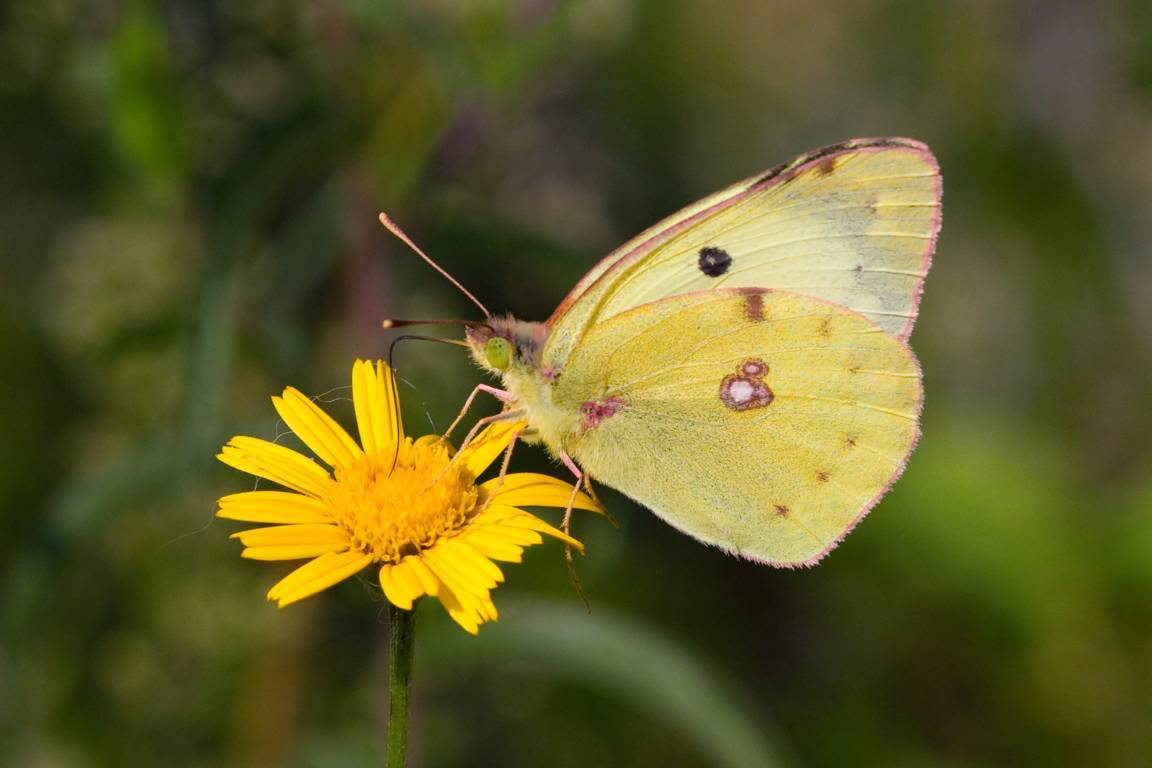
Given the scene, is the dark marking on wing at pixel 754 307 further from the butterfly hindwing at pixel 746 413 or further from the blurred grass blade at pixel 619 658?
the blurred grass blade at pixel 619 658

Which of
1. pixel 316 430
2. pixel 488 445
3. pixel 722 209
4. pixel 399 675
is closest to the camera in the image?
pixel 399 675

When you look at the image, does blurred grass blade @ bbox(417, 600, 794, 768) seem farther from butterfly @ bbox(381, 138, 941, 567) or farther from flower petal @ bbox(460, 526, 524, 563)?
flower petal @ bbox(460, 526, 524, 563)

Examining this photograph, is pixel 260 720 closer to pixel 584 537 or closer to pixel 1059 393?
pixel 584 537

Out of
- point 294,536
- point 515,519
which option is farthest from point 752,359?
point 294,536

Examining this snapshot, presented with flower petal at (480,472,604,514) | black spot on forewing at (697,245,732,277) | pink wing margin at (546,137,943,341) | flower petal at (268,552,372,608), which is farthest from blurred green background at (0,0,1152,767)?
flower petal at (268,552,372,608)

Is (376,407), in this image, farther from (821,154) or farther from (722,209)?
(821,154)

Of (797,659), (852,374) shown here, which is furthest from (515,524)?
(797,659)

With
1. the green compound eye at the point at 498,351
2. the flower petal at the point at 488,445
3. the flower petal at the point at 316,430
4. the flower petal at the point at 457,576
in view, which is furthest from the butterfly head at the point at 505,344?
the flower petal at the point at 457,576
